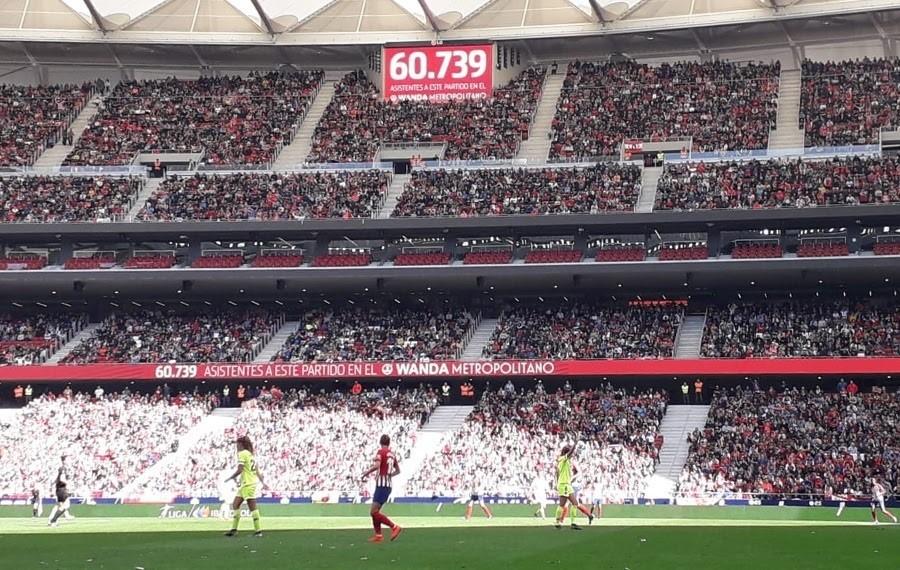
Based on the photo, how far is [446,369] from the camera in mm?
58688

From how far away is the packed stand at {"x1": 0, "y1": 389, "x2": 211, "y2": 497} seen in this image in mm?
52281

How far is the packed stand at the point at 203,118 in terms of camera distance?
72.6m

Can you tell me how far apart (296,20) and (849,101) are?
105 feet

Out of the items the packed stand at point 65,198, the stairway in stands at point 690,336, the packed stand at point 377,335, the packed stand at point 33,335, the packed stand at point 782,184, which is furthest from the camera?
the packed stand at point 65,198

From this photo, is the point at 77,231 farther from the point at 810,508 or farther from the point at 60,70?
the point at 810,508

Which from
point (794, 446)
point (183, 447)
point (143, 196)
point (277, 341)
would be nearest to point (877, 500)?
point (794, 446)

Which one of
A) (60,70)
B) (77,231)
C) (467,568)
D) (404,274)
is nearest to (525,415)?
(404,274)

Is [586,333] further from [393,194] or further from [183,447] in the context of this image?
[183,447]

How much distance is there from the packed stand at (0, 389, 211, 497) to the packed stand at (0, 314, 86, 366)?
2.78 metres

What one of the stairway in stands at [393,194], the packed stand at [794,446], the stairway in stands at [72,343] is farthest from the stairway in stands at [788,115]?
the stairway in stands at [72,343]

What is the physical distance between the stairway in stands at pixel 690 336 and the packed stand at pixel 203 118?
25.7m

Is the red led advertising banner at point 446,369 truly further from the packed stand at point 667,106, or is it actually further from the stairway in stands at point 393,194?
the packed stand at point 667,106

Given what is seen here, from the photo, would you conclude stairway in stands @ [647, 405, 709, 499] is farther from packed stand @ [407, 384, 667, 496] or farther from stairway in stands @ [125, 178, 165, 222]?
stairway in stands @ [125, 178, 165, 222]

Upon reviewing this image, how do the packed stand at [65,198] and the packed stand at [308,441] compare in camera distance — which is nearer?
the packed stand at [308,441]
